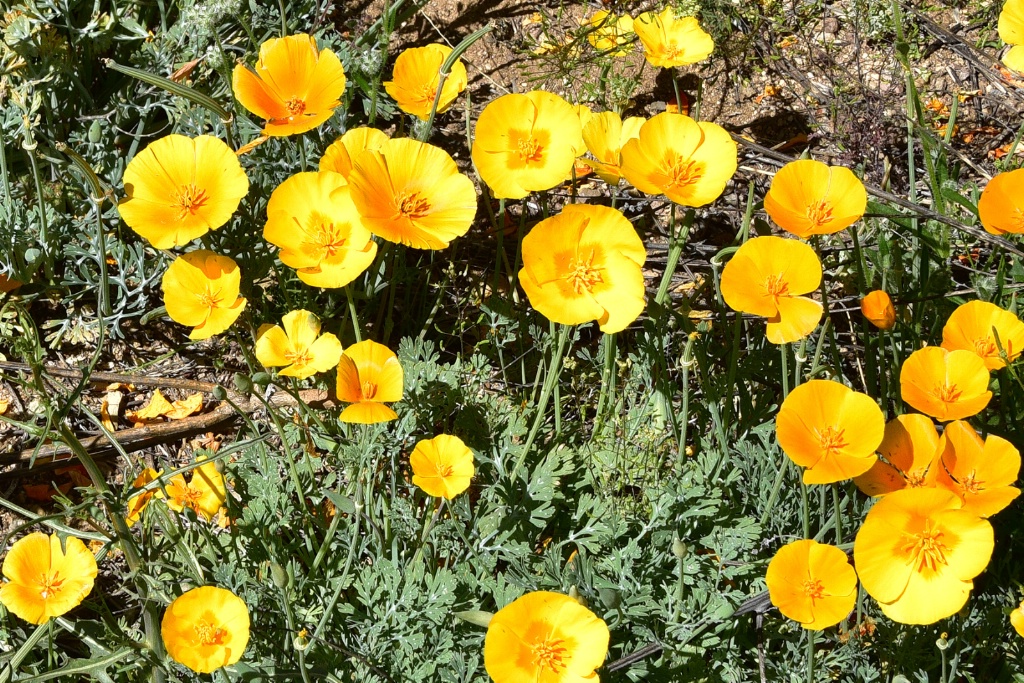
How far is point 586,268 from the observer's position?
191cm

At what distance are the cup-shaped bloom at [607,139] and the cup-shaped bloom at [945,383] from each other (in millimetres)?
776

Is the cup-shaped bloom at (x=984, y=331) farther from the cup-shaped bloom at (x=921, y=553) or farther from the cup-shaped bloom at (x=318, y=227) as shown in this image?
the cup-shaped bloom at (x=318, y=227)

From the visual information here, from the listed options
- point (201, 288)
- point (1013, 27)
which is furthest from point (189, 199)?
point (1013, 27)

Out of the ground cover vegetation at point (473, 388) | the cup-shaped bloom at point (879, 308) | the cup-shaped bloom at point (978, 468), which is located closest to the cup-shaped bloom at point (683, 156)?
the ground cover vegetation at point (473, 388)

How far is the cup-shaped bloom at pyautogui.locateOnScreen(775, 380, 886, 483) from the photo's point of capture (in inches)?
65.1

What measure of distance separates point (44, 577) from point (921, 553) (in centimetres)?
183

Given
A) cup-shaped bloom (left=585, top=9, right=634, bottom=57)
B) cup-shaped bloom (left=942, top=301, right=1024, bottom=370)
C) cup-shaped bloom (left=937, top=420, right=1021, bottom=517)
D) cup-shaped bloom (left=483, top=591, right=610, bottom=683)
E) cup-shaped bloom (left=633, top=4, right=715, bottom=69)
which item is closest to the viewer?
cup-shaped bloom (left=483, top=591, right=610, bottom=683)

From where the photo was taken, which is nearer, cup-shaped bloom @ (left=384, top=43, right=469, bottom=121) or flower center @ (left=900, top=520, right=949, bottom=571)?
flower center @ (left=900, top=520, right=949, bottom=571)

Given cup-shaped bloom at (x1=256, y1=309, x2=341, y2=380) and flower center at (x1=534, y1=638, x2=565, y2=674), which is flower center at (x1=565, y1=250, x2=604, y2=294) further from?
flower center at (x1=534, y1=638, x2=565, y2=674)

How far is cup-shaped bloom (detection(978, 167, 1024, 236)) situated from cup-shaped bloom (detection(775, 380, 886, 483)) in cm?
67

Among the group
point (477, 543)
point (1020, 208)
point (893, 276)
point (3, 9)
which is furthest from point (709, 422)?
point (3, 9)

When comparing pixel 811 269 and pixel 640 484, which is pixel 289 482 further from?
pixel 811 269

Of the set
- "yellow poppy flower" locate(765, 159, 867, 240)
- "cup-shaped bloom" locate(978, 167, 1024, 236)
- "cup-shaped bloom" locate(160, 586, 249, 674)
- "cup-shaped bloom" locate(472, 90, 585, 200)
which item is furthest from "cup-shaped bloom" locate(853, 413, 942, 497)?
"cup-shaped bloom" locate(160, 586, 249, 674)

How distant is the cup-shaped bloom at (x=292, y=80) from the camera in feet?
6.90
